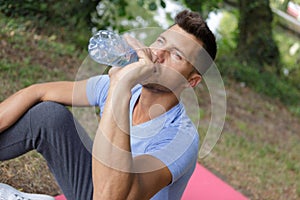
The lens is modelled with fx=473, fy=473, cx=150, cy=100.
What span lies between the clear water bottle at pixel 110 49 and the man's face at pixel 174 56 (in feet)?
0.31

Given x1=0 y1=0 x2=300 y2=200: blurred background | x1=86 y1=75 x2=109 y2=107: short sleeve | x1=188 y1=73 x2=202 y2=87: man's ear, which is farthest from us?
x1=0 y1=0 x2=300 y2=200: blurred background

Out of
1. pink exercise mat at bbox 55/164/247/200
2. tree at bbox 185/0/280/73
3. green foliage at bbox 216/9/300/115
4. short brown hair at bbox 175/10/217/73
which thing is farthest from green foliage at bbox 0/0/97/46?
short brown hair at bbox 175/10/217/73

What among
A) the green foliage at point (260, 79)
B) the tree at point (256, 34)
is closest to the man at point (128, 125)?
the green foliage at point (260, 79)

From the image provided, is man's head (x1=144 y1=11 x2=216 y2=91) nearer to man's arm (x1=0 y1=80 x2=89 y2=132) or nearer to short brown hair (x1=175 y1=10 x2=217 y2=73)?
short brown hair (x1=175 y1=10 x2=217 y2=73)

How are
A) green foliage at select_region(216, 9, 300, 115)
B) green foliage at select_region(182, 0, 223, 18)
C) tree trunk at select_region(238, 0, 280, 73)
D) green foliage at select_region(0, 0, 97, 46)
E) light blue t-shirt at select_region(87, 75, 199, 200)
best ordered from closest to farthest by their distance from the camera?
light blue t-shirt at select_region(87, 75, 199, 200)
green foliage at select_region(182, 0, 223, 18)
green foliage at select_region(0, 0, 97, 46)
green foliage at select_region(216, 9, 300, 115)
tree trunk at select_region(238, 0, 280, 73)

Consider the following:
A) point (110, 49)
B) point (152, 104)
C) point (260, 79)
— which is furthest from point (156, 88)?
point (260, 79)

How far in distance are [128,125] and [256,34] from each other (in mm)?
4979

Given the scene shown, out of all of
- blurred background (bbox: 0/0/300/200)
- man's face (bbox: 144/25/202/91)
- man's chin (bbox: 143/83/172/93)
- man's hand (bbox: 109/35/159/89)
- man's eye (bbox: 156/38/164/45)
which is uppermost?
man's hand (bbox: 109/35/159/89)

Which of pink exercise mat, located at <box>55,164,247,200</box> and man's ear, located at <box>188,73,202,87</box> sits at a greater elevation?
man's ear, located at <box>188,73,202,87</box>

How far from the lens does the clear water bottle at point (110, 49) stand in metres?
1.40

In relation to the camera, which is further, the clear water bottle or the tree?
the tree

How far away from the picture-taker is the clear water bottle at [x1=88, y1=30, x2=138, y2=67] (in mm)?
1405

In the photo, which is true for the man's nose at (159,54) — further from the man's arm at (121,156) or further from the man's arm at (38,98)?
the man's arm at (38,98)

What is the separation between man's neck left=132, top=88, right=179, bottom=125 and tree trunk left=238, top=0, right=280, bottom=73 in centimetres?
456
